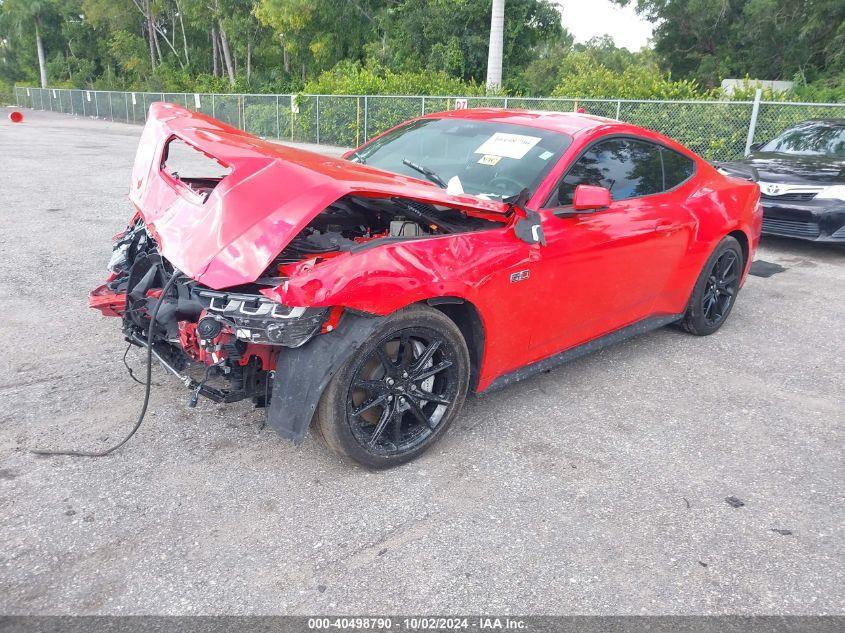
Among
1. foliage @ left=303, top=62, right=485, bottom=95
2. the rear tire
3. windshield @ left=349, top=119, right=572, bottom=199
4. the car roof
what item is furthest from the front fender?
foliage @ left=303, top=62, right=485, bottom=95

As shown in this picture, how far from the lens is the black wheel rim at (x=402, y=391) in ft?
9.61

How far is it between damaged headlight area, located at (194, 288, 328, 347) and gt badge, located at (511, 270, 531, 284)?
1.06 meters

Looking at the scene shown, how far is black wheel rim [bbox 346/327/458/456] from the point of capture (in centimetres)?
293

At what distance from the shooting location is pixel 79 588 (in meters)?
2.27

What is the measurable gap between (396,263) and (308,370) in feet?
1.97

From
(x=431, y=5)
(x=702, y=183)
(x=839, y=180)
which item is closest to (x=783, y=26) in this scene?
(x=431, y=5)

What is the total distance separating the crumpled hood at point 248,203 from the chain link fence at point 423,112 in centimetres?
1101

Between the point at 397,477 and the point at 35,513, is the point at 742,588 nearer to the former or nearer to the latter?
the point at 397,477

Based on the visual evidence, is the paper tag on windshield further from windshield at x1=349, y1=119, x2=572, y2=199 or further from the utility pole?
the utility pole

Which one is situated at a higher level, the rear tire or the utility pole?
the utility pole

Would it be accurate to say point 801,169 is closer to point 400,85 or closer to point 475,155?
point 475,155

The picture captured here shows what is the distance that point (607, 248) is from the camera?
3799 mm

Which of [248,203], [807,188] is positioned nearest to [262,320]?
[248,203]

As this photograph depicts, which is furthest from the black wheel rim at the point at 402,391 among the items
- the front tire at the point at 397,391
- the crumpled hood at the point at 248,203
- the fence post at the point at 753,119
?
the fence post at the point at 753,119
